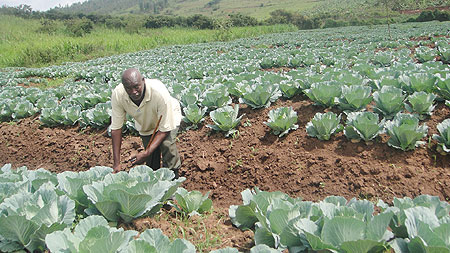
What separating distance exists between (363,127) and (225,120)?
186cm

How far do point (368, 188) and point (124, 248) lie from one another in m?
2.77

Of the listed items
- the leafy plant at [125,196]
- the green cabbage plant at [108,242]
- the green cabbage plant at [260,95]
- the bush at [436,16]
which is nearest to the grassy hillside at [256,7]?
the bush at [436,16]

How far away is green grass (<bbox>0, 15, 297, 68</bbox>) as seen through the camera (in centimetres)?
1986

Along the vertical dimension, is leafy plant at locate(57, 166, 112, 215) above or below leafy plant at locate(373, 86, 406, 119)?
below

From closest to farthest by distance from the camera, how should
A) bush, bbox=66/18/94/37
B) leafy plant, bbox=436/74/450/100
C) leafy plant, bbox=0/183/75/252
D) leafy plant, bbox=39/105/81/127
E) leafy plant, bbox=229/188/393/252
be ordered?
leafy plant, bbox=229/188/393/252
leafy plant, bbox=0/183/75/252
leafy plant, bbox=436/74/450/100
leafy plant, bbox=39/105/81/127
bush, bbox=66/18/94/37

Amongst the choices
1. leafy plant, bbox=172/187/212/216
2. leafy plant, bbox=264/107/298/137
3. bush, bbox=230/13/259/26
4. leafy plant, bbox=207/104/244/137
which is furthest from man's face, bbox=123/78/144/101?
bush, bbox=230/13/259/26

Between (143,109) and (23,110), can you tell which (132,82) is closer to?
(143,109)

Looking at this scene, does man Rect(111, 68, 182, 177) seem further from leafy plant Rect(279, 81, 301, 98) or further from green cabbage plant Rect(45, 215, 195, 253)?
leafy plant Rect(279, 81, 301, 98)

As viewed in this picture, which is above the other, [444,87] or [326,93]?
[444,87]

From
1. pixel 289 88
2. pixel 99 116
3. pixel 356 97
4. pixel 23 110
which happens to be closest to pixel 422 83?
pixel 356 97

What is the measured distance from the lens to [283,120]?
13.9 feet

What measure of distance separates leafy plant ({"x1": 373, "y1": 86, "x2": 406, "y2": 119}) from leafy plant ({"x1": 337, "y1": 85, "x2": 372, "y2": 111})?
153 mm

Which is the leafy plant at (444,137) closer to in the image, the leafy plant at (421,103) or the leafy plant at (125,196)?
the leafy plant at (421,103)

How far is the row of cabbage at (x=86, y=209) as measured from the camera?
1.70 m
